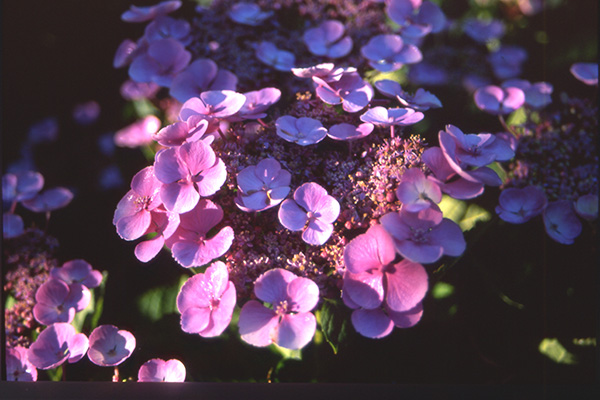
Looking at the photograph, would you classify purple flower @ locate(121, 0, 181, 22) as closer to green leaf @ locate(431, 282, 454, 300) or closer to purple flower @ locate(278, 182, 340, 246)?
purple flower @ locate(278, 182, 340, 246)

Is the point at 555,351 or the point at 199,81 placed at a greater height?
the point at 199,81

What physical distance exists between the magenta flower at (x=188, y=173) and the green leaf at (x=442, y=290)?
15.0 inches

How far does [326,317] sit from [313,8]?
2.46 ft

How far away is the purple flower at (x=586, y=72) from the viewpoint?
3.05 feet

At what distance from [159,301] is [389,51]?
2.28ft

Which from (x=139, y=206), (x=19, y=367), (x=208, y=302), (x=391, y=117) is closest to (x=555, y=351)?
(x=391, y=117)

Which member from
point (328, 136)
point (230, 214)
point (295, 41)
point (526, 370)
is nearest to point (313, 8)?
point (295, 41)

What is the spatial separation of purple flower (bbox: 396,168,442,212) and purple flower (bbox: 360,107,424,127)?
0.33 feet

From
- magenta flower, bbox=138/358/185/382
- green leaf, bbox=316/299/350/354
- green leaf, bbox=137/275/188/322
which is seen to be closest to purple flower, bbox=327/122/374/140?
green leaf, bbox=316/299/350/354

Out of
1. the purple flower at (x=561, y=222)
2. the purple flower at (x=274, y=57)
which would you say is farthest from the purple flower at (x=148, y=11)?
the purple flower at (x=561, y=222)

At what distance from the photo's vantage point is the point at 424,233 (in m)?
0.59

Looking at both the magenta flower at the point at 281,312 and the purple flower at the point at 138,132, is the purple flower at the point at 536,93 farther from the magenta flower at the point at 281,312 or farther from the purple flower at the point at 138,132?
the purple flower at the point at 138,132

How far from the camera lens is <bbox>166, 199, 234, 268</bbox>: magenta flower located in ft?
2.02

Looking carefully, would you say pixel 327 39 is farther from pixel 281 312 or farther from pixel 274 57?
pixel 281 312
